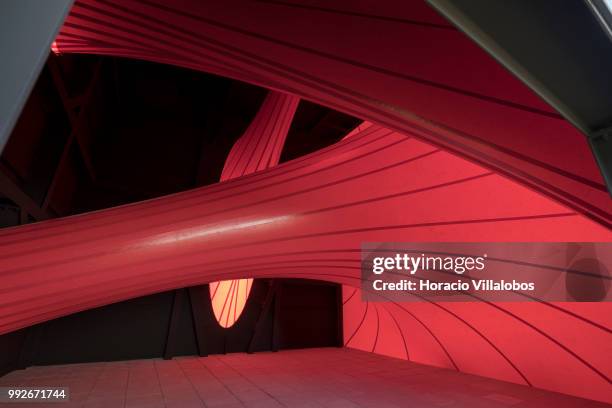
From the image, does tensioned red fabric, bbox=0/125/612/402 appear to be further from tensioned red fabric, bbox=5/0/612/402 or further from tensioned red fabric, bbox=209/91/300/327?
tensioned red fabric, bbox=209/91/300/327

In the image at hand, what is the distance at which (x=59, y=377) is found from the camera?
568 centimetres

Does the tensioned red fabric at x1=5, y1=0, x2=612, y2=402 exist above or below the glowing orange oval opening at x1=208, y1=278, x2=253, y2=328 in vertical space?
above

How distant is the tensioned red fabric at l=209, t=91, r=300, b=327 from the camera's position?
680cm

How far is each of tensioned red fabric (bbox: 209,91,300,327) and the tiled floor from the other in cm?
145

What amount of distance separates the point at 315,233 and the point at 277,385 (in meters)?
2.31

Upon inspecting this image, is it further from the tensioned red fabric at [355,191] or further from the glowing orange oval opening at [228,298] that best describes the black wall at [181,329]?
the tensioned red fabric at [355,191]

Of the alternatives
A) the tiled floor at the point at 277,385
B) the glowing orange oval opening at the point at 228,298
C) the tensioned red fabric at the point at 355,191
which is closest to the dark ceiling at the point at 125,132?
the tensioned red fabric at the point at 355,191

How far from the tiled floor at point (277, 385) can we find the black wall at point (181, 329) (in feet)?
1.16

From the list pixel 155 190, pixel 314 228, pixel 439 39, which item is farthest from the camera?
pixel 155 190

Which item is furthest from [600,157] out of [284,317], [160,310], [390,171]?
[284,317]

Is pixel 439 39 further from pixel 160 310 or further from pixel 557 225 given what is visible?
pixel 160 310

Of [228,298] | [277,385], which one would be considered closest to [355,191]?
[277,385]

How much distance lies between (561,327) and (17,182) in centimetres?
751

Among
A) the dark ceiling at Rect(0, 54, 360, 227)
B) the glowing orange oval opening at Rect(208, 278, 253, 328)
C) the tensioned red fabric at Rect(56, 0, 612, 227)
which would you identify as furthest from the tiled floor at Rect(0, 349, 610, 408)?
the tensioned red fabric at Rect(56, 0, 612, 227)
